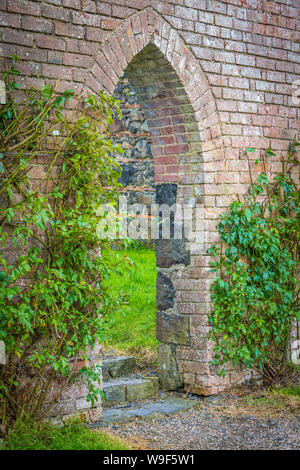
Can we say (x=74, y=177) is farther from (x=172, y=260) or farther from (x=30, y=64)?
(x=172, y=260)

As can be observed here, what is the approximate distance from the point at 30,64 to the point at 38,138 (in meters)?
0.49

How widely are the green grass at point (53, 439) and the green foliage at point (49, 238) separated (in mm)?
130

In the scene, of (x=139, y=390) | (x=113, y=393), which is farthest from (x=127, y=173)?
(x=113, y=393)

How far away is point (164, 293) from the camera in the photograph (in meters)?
5.09

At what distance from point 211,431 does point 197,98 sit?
259cm

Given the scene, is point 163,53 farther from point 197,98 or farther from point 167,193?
point 167,193

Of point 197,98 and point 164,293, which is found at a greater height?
point 197,98

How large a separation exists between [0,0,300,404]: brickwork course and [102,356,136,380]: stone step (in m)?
0.37

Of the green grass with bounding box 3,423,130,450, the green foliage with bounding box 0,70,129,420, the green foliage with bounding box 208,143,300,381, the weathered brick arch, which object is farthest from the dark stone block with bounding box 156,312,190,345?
the weathered brick arch

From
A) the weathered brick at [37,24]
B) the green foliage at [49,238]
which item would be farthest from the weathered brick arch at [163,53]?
the weathered brick at [37,24]

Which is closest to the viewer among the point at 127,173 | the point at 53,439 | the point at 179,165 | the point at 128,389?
the point at 53,439

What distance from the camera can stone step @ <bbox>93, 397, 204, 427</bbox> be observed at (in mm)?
4350

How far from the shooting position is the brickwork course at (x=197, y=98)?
4.34m
